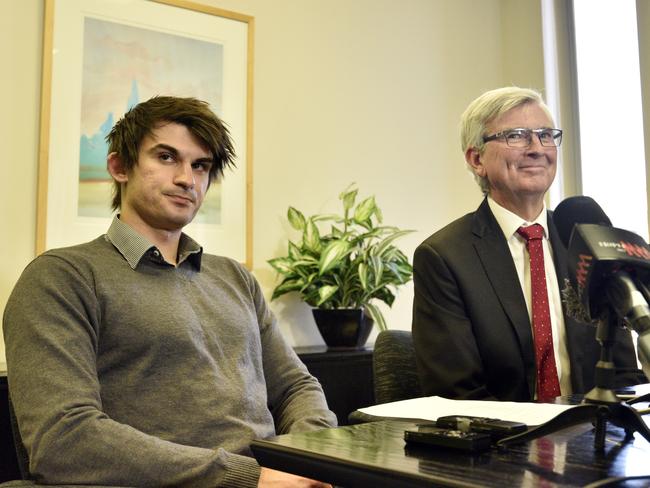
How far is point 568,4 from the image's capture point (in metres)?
3.78

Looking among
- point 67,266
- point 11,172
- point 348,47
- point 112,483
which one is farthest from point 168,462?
point 348,47

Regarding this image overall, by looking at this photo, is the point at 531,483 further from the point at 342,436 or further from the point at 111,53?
the point at 111,53

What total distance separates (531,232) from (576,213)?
571 mm

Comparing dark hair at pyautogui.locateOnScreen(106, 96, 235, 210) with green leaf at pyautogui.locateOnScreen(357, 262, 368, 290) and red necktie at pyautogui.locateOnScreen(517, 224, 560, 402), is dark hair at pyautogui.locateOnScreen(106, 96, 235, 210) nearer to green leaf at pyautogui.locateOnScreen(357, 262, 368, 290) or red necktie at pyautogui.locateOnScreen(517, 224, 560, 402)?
red necktie at pyautogui.locateOnScreen(517, 224, 560, 402)

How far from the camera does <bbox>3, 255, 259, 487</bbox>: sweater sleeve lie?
118 centimetres

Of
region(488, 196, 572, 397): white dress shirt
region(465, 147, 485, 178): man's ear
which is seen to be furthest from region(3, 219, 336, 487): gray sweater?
region(465, 147, 485, 178): man's ear

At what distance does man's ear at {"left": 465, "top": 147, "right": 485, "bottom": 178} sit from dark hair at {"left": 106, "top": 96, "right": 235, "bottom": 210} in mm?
735

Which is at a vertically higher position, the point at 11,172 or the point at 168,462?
the point at 11,172

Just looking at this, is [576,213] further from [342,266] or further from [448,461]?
[342,266]

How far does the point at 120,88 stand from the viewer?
109 inches

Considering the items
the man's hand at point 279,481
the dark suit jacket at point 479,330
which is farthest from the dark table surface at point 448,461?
the dark suit jacket at point 479,330

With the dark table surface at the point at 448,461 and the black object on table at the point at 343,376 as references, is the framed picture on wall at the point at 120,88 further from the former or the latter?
the dark table surface at the point at 448,461

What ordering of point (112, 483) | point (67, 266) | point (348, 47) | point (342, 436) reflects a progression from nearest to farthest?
point (342, 436)
point (112, 483)
point (67, 266)
point (348, 47)

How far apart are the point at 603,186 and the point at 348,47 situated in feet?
4.94
